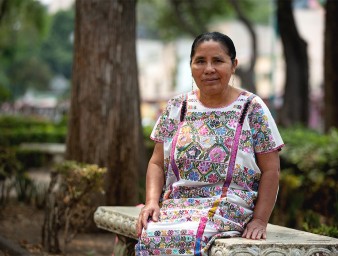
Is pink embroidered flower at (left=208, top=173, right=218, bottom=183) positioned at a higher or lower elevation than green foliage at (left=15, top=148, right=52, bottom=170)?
higher

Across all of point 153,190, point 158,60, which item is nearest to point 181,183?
point 153,190

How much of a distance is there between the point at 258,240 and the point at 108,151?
4697mm

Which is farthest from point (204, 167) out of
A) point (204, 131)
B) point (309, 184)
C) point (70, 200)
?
point (309, 184)

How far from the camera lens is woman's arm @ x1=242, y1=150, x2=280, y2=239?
471cm

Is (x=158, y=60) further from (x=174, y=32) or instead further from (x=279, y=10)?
(x=279, y=10)

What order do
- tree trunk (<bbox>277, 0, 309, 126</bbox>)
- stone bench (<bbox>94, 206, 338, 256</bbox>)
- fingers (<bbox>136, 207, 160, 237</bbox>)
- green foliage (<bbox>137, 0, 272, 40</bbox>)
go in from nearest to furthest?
stone bench (<bbox>94, 206, 338, 256</bbox>) < fingers (<bbox>136, 207, 160, 237</bbox>) < tree trunk (<bbox>277, 0, 309, 126</bbox>) < green foliage (<bbox>137, 0, 272, 40</bbox>)

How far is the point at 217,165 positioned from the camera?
4.72m

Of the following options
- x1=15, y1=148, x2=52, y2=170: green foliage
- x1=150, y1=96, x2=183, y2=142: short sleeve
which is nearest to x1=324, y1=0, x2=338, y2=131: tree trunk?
x1=15, y1=148, x2=52, y2=170: green foliage

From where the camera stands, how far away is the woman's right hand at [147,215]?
471cm

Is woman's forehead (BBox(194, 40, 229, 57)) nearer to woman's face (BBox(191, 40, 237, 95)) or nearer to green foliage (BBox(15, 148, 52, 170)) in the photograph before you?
woman's face (BBox(191, 40, 237, 95))

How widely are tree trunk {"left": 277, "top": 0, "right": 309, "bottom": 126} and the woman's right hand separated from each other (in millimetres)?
14448

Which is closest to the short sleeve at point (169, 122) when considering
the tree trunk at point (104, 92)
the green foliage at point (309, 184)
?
the green foliage at point (309, 184)

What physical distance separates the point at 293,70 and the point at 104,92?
36.2 ft

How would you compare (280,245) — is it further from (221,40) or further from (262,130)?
(221,40)
